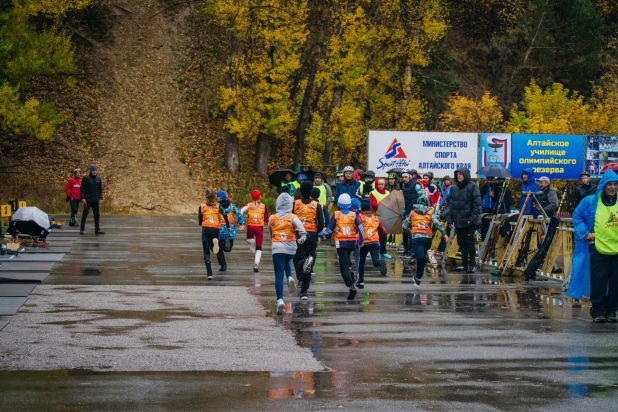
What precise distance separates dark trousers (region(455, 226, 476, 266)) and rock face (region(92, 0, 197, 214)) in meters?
27.6

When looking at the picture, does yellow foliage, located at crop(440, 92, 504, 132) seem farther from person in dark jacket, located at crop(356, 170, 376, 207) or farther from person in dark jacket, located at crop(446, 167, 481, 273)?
person in dark jacket, located at crop(446, 167, 481, 273)

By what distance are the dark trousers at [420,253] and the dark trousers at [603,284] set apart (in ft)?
14.8

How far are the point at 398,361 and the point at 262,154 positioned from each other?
43.3 meters

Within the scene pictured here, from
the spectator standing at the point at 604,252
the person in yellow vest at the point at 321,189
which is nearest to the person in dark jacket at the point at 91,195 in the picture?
A: the person in yellow vest at the point at 321,189

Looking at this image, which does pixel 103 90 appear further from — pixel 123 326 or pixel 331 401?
pixel 331 401

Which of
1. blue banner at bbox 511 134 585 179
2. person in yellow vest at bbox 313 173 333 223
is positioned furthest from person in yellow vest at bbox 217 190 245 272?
→ blue banner at bbox 511 134 585 179

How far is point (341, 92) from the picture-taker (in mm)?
49750

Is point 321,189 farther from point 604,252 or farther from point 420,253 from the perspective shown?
point 604,252

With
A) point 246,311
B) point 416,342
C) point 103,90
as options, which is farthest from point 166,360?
point 103,90

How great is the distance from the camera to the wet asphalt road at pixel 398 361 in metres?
9.05

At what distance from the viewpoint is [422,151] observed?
113 feet

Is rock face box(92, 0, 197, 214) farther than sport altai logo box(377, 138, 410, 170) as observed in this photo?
Yes

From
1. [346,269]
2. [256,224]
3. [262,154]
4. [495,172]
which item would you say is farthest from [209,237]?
[262,154]

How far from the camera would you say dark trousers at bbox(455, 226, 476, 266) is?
22.6m
